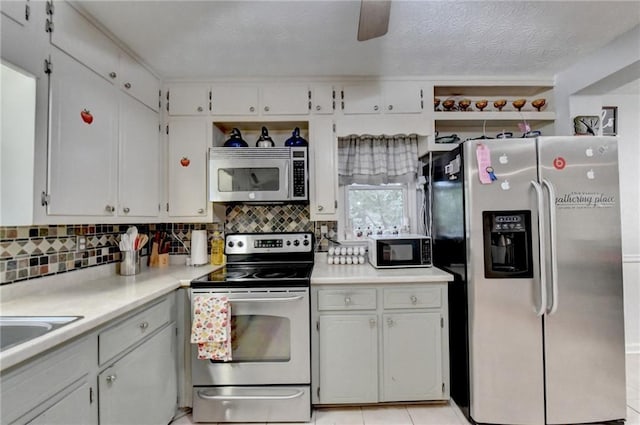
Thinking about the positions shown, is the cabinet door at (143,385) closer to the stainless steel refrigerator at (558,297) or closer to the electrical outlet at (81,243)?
the electrical outlet at (81,243)

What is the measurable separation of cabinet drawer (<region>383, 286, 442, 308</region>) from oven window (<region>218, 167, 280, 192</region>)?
1.10 metres

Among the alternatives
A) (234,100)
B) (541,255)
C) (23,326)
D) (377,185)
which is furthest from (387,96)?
(23,326)

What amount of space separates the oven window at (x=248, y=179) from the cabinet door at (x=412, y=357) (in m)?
1.23

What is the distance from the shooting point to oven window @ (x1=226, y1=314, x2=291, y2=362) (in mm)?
1807

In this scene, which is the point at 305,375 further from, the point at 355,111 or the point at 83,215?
the point at 355,111

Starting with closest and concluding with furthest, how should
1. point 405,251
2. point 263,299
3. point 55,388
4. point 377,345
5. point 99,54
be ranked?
point 55,388
point 99,54
point 263,299
point 377,345
point 405,251

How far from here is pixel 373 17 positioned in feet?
3.87

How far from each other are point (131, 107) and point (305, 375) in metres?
2.05

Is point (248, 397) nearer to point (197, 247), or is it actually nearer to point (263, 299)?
point (263, 299)

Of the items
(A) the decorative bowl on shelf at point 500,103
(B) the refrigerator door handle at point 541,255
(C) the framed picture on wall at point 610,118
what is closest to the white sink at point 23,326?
(B) the refrigerator door handle at point 541,255

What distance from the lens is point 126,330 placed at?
1.36 m

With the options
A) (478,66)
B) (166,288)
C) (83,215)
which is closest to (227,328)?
(166,288)

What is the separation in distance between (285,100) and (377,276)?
150 cm

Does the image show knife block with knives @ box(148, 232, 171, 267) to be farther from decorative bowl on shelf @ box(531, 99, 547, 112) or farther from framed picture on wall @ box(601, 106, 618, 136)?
framed picture on wall @ box(601, 106, 618, 136)
